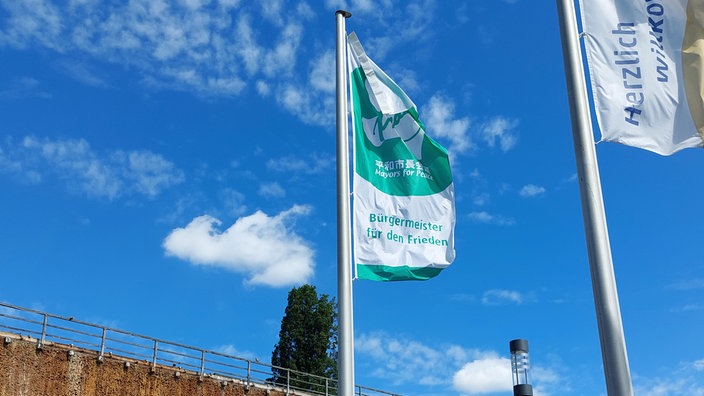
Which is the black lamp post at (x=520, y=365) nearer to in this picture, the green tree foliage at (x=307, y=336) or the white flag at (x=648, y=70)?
the white flag at (x=648, y=70)

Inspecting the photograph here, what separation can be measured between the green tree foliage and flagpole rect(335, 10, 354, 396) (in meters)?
37.2

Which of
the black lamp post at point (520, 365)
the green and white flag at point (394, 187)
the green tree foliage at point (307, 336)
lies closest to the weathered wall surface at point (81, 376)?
the green and white flag at point (394, 187)

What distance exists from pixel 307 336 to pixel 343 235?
3870 cm

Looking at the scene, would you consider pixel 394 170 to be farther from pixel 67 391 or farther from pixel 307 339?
pixel 307 339

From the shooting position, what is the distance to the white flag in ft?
34.1

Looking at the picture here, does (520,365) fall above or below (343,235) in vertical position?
below

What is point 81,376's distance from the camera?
74.0ft

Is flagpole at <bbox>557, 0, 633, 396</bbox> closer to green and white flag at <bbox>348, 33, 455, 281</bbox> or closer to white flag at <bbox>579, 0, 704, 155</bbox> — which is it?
white flag at <bbox>579, 0, 704, 155</bbox>

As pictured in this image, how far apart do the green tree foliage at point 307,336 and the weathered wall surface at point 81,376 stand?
24.6 metres

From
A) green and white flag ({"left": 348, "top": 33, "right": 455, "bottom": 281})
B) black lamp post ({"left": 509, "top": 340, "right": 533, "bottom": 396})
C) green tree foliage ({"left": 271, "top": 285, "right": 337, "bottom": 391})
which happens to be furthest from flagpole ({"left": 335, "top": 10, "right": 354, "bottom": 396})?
green tree foliage ({"left": 271, "top": 285, "right": 337, "bottom": 391})

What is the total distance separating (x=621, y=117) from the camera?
10391mm

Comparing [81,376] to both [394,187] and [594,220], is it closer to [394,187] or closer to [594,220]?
[394,187]

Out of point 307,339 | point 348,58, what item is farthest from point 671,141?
point 307,339

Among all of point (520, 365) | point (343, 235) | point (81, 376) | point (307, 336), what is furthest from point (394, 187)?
point (307, 336)
